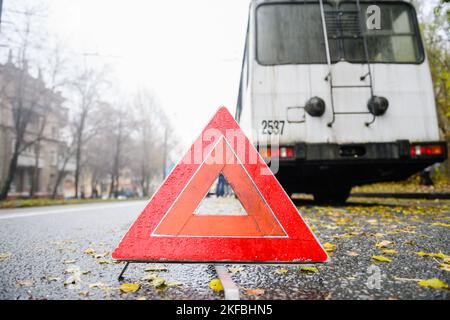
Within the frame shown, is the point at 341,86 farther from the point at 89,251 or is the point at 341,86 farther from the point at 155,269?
the point at 89,251

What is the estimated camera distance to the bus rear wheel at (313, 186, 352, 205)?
7493 mm

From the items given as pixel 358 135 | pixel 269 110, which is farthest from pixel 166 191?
pixel 358 135

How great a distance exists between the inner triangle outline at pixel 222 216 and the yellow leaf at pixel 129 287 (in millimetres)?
288

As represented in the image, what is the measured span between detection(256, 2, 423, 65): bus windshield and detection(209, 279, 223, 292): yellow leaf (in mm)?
4337

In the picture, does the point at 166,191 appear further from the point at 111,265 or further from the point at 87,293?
the point at 111,265

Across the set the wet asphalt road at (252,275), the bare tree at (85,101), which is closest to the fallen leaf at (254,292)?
the wet asphalt road at (252,275)

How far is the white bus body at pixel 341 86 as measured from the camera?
16.1 ft

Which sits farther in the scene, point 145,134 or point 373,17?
point 145,134

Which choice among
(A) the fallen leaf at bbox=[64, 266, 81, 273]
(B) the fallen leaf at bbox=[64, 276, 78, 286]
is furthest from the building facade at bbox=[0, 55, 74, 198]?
(B) the fallen leaf at bbox=[64, 276, 78, 286]

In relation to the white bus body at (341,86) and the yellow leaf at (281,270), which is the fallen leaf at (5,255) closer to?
the yellow leaf at (281,270)

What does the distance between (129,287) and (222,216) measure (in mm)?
632
